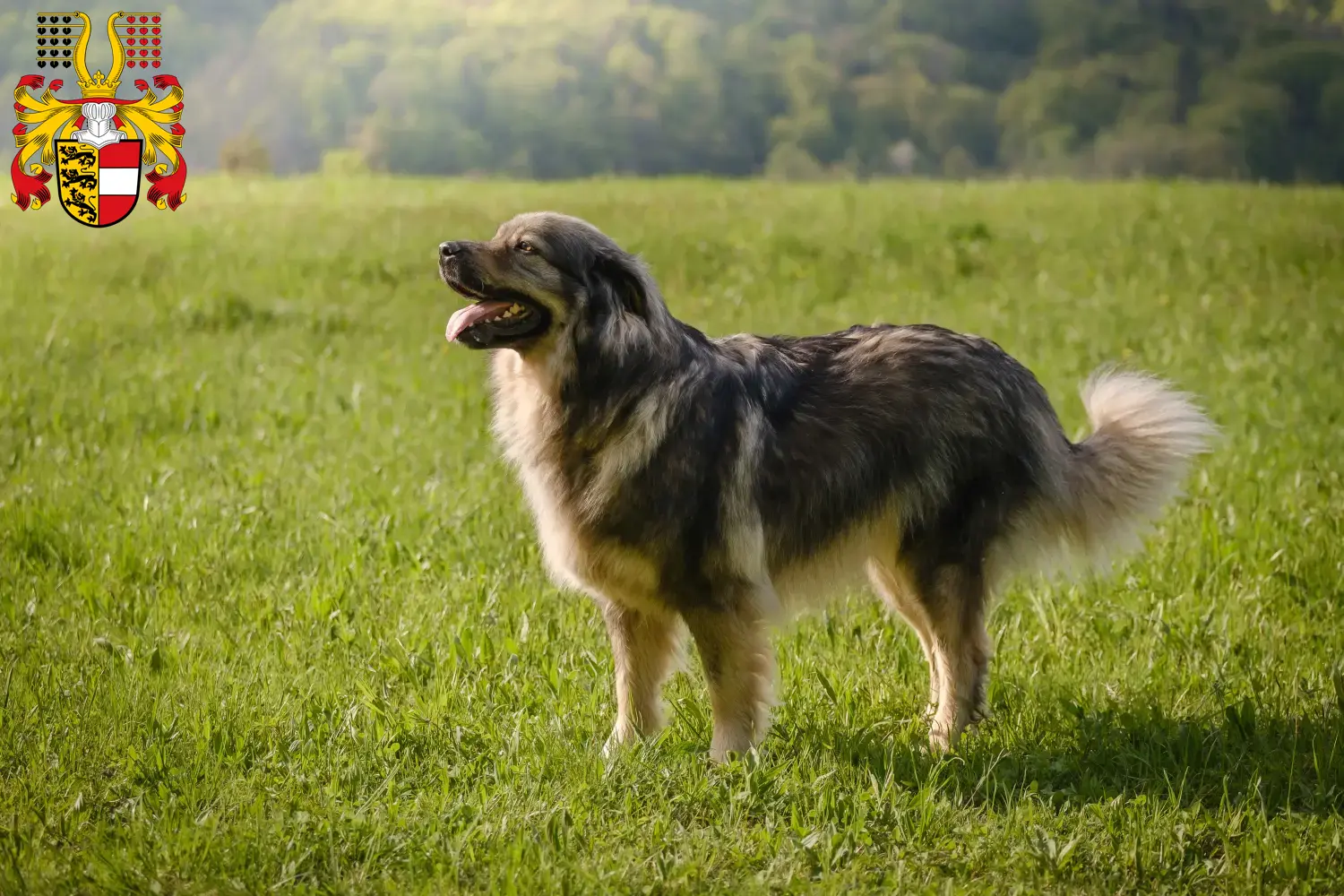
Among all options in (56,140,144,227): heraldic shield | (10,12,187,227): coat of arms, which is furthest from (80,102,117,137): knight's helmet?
(56,140,144,227): heraldic shield

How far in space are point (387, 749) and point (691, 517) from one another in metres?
1.29

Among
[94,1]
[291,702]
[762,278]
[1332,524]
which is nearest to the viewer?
[291,702]

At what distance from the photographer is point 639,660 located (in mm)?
4547

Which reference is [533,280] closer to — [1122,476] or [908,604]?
[908,604]

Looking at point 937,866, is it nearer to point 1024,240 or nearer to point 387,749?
point 387,749

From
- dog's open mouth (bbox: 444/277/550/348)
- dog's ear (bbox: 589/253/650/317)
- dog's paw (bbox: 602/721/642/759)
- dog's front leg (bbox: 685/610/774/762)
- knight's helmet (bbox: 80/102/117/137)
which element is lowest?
dog's paw (bbox: 602/721/642/759)

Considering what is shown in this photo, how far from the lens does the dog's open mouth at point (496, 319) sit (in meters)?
4.02

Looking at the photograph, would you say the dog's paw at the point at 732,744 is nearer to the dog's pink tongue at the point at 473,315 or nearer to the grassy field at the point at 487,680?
the grassy field at the point at 487,680

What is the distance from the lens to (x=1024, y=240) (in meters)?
15.6

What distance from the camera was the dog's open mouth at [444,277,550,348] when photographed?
402cm

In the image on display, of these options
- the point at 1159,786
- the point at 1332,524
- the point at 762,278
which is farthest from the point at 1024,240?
the point at 1159,786

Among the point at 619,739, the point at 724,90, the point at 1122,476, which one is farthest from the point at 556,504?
the point at 724,90

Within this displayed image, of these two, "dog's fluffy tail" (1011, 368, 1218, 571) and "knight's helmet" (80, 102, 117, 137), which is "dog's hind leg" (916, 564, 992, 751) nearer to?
"dog's fluffy tail" (1011, 368, 1218, 571)

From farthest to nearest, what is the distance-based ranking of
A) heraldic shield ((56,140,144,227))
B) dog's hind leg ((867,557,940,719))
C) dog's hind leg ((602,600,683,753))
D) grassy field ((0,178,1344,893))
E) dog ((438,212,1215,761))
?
heraldic shield ((56,140,144,227))
dog's hind leg ((867,557,940,719))
dog's hind leg ((602,600,683,753))
dog ((438,212,1215,761))
grassy field ((0,178,1344,893))
